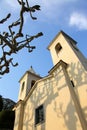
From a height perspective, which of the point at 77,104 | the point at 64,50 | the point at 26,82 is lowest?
the point at 77,104

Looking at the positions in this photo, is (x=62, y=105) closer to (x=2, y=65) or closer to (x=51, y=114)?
(x=51, y=114)

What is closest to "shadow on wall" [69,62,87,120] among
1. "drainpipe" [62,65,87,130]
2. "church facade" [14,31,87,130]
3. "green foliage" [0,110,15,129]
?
"church facade" [14,31,87,130]

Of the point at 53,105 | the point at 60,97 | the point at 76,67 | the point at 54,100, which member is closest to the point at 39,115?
the point at 53,105

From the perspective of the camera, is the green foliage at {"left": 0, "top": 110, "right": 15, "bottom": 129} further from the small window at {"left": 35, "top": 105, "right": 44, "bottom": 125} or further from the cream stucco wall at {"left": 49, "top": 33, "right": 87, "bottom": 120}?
the cream stucco wall at {"left": 49, "top": 33, "right": 87, "bottom": 120}

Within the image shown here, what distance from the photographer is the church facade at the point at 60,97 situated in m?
10.2

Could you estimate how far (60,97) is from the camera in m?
11.6

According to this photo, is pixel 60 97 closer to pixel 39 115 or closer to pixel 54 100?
pixel 54 100

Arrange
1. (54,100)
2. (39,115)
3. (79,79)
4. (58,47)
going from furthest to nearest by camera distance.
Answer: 1. (58,47)
2. (39,115)
3. (54,100)
4. (79,79)

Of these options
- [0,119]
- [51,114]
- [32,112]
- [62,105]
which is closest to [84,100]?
[62,105]

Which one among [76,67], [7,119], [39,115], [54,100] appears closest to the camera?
[76,67]

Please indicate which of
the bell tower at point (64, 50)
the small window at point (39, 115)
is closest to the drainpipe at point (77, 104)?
the bell tower at point (64, 50)

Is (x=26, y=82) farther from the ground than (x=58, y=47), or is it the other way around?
(x=58, y=47)

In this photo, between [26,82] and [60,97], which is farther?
[26,82]

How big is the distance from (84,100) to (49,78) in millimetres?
5073
